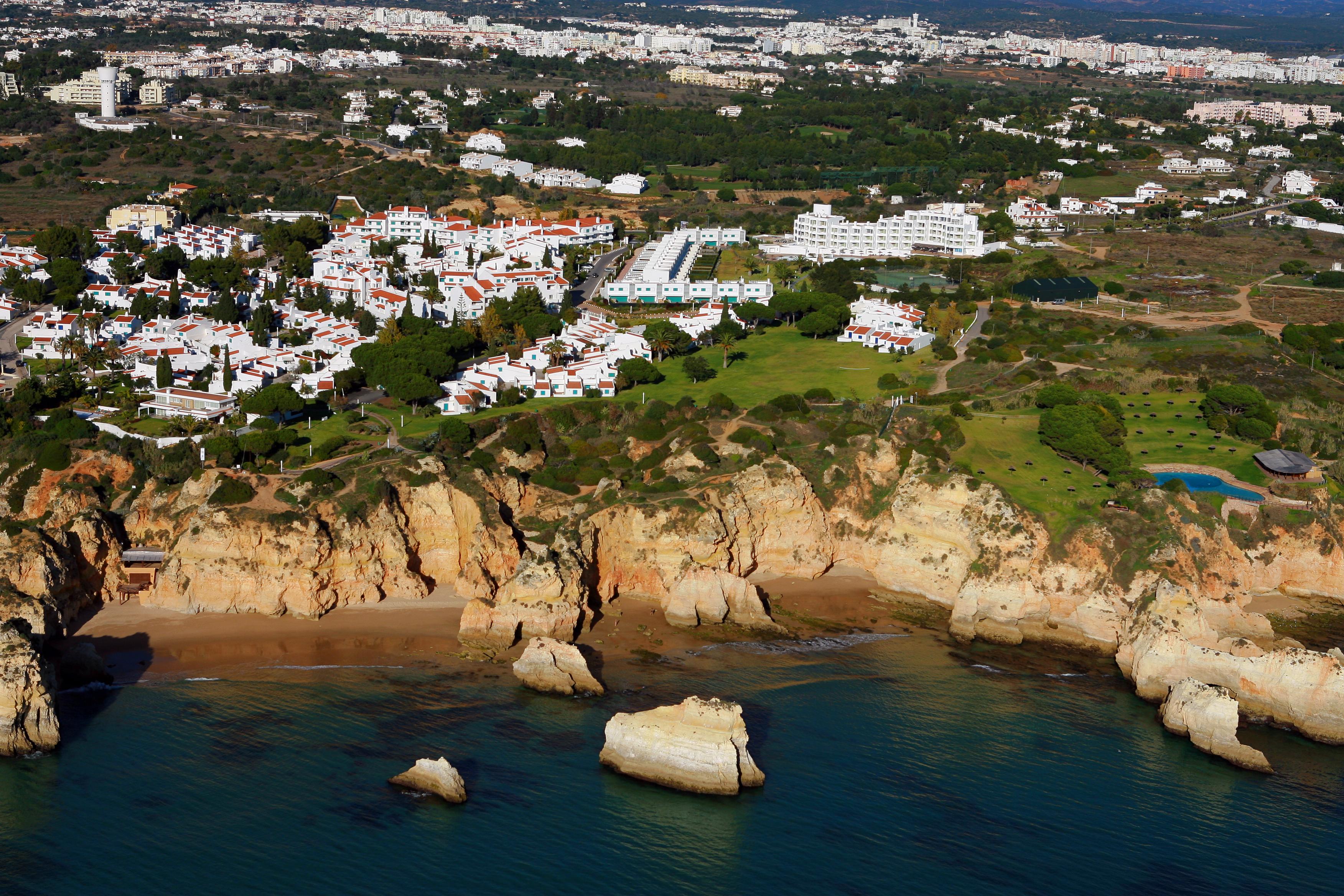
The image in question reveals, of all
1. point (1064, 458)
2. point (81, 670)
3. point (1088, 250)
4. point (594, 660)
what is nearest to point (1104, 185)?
point (1088, 250)

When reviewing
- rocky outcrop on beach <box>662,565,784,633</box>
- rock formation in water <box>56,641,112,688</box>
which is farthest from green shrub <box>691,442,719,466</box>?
rock formation in water <box>56,641,112,688</box>

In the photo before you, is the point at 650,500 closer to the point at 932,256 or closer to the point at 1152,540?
the point at 1152,540

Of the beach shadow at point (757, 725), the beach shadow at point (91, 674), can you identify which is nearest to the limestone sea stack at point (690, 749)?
the beach shadow at point (757, 725)

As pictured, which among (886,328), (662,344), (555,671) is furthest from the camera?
(886,328)

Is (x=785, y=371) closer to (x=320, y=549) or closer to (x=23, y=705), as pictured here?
(x=320, y=549)

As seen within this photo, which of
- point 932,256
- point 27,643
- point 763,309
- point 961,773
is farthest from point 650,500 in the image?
point 932,256

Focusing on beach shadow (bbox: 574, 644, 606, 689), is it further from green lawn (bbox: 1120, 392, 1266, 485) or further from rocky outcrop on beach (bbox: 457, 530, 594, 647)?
green lawn (bbox: 1120, 392, 1266, 485)

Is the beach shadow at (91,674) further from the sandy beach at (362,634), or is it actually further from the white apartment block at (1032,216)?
the white apartment block at (1032,216)
